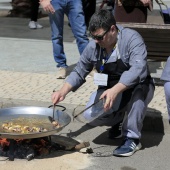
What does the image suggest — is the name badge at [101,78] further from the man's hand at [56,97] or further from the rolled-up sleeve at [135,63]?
the man's hand at [56,97]

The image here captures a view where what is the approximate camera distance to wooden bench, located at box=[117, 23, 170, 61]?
699 cm

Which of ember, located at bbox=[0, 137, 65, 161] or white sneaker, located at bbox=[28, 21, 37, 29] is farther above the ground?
ember, located at bbox=[0, 137, 65, 161]

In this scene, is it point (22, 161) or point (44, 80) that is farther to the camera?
point (44, 80)

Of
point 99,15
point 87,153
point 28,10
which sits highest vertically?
point 99,15

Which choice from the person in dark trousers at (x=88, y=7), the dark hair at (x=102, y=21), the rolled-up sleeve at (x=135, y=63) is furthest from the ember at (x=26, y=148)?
the person in dark trousers at (x=88, y=7)

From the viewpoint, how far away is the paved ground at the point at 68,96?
4992mm

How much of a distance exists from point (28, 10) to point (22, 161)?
9149mm

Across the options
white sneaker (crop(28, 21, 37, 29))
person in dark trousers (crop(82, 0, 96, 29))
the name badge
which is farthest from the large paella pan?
white sneaker (crop(28, 21, 37, 29))

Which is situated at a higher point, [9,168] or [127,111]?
[127,111]

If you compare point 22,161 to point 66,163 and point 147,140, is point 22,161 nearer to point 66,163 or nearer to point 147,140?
point 66,163

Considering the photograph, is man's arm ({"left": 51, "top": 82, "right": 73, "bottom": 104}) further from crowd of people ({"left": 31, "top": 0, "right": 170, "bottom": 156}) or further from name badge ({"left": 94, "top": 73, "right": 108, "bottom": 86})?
name badge ({"left": 94, "top": 73, "right": 108, "bottom": 86})

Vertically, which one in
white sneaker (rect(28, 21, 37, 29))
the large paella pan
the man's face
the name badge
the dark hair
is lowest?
white sneaker (rect(28, 21, 37, 29))

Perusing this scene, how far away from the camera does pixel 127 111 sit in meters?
5.03

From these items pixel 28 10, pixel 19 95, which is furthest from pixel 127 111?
pixel 28 10
